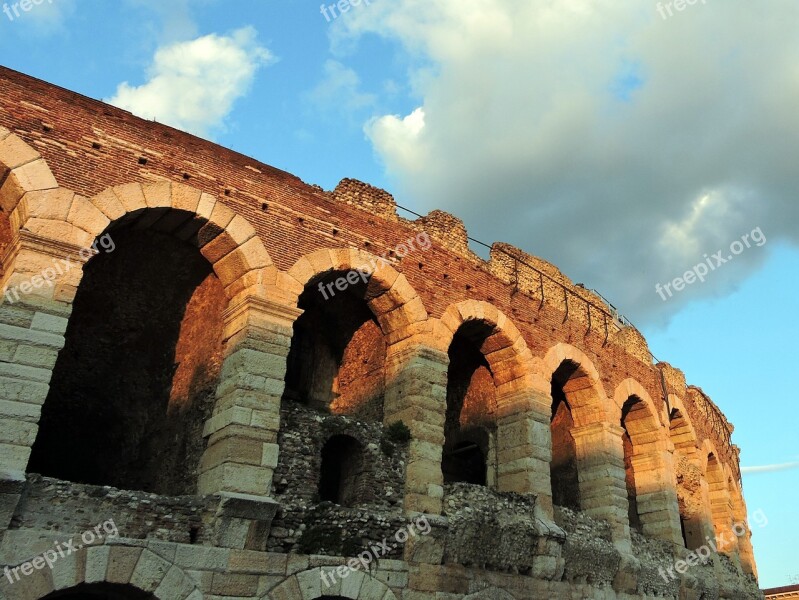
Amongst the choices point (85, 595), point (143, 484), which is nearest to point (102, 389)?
point (143, 484)

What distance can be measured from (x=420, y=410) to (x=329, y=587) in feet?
9.91

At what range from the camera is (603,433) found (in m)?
14.3

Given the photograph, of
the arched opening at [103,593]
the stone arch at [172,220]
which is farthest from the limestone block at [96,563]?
the stone arch at [172,220]

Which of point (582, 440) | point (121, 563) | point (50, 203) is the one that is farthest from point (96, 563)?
point (582, 440)

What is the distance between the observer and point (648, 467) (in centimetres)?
1625

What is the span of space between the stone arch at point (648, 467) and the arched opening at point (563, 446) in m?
1.17

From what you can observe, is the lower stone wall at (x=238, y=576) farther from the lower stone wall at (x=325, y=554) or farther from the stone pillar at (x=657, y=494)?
the stone pillar at (x=657, y=494)

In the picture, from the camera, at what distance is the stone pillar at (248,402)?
8.68 m

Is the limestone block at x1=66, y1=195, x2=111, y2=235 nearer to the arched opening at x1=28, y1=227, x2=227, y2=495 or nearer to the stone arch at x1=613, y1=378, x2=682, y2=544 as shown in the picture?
the arched opening at x1=28, y1=227, x2=227, y2=495

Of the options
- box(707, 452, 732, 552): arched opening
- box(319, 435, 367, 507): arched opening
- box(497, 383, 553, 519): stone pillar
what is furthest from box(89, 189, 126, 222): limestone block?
box(707, 452, 732, 552): arched opening

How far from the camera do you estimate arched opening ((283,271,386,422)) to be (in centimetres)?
1238

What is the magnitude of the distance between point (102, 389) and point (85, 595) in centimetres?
332

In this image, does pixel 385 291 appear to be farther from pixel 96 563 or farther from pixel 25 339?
pixel 96 563

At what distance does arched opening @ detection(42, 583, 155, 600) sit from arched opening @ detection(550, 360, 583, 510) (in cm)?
892
